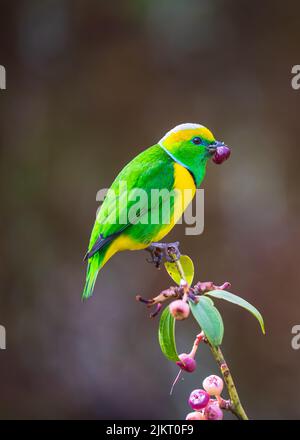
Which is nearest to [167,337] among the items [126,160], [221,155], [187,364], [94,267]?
[187,364]

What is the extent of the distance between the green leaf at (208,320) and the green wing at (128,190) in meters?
0.56

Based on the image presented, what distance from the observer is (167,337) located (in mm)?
1129

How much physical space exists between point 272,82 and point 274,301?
1195 millimetres

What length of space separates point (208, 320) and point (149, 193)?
746mm

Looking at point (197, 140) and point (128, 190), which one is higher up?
point (197, 140)

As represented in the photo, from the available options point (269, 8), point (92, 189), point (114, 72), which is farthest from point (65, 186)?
point (269, 8)

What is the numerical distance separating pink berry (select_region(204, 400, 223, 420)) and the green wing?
0.65m

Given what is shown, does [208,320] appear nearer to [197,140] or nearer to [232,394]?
[232,394]

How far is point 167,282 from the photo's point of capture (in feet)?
10.9

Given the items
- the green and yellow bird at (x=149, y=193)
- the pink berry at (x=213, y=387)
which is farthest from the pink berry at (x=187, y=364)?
the green and yellow bird at (x=149, y=193)

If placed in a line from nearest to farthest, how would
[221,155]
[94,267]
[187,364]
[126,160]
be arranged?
[187,364] → [94,267] → [221,155] → [126,160]

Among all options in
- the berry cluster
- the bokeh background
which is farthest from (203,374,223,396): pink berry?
the bokeh background

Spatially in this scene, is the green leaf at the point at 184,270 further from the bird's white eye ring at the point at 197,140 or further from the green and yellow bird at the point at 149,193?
the bird's white eye ring at the point at 197,140

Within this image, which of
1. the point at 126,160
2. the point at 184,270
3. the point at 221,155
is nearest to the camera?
the point at 184,270
